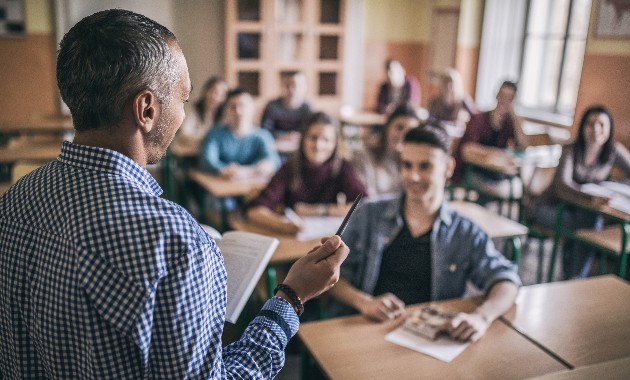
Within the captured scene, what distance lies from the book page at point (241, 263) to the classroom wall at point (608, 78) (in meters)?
4.72

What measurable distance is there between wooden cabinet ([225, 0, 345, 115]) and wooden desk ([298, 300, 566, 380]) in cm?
577

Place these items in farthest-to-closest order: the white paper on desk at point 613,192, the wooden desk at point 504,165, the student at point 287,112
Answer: the student at point 287,112 < the wooden desk at point 504,165 < the white paper on desk at point 613,192

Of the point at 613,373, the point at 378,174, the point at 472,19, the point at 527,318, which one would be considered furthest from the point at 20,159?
the point at 472,19

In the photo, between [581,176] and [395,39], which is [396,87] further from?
[581,176]

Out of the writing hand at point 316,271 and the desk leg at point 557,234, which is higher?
the writing hand at point 316,271

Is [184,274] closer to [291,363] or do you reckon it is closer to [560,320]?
[560,320]

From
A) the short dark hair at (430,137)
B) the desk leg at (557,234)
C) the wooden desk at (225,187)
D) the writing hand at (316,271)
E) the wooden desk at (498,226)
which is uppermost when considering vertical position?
the short dark hair at (430,137)

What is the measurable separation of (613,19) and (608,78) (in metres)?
0.54

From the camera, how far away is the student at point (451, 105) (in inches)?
241

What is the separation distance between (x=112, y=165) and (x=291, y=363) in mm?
2167

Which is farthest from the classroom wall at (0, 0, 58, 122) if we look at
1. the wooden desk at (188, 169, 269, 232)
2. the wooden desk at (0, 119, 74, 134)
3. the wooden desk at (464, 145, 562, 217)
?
the wooden desk at (464, 145, 562, 217)

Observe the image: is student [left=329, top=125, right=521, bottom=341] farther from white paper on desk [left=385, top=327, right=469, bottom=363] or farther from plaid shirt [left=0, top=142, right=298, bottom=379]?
plaid shirt [left=0, top=142, right=298, bottom=379]

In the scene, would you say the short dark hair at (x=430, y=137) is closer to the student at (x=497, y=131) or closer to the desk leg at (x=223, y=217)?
the desk leg at (x=223, y=217)

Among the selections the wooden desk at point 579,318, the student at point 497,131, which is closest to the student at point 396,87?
the student at point 497,131
